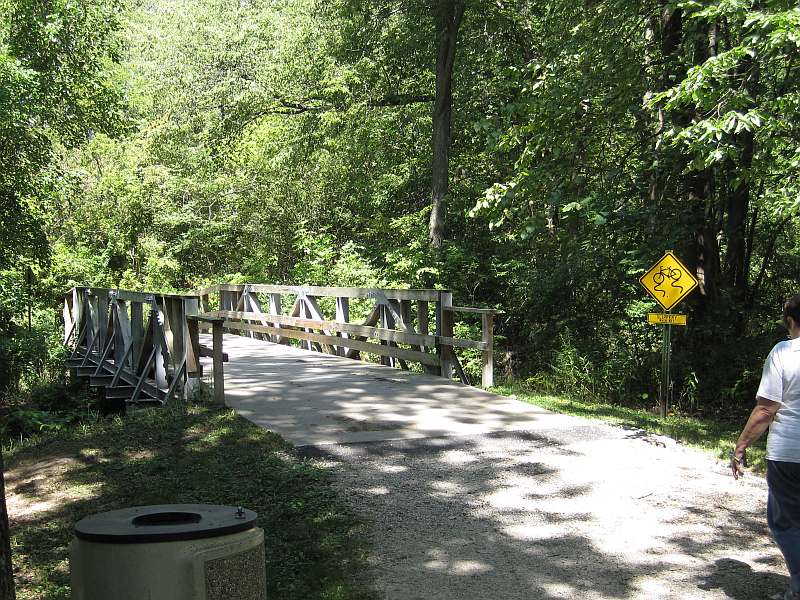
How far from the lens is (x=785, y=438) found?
4.15 m

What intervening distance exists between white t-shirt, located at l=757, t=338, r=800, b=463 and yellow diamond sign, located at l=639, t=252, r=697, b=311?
18.7ft

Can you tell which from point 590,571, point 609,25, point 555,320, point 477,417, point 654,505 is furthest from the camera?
point 555,320

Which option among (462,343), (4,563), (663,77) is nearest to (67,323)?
(462,343)

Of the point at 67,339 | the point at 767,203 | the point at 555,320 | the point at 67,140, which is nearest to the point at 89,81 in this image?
the point at 67,140

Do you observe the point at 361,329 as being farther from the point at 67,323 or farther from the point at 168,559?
the point at 168,559

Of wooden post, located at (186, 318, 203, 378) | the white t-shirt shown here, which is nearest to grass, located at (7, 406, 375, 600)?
wooden post, located at (186, 318, 203, 378)

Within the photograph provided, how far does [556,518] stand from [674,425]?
163 inches

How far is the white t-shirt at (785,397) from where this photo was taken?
13.5ft

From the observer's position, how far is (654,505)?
5855 millimetres

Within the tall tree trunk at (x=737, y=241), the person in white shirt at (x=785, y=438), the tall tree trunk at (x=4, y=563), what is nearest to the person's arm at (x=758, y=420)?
the person in white shirt at (x=785, y=438)

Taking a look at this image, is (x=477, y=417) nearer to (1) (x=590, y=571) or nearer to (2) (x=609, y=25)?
(1) (x=590, y=571)

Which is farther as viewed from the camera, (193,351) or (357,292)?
(357,292)

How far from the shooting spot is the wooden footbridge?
1005 centimetres

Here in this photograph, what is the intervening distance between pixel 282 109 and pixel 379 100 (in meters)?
2.81
